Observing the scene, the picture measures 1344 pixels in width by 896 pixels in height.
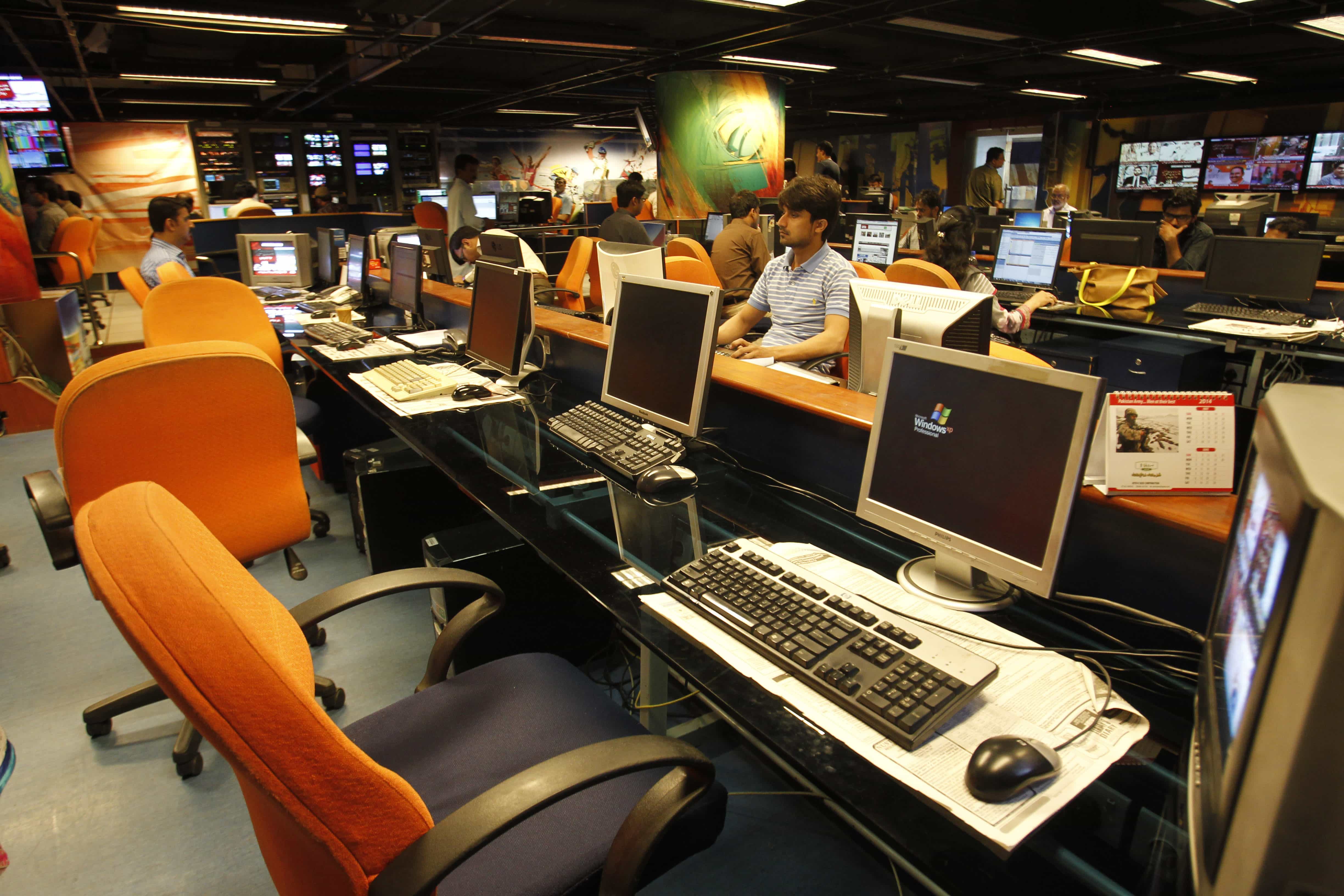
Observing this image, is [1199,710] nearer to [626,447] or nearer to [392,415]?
[626,447]

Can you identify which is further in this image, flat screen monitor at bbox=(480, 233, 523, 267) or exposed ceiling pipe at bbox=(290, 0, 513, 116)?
exposed ceiling pipe at bbox=(290, 0, 513, 116)

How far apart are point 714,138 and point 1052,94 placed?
6.74m

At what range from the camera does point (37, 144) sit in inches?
347

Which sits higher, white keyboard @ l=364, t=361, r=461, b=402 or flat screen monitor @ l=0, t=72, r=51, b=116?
flat screen monitor @ l=0, t=72, r=51, b=116

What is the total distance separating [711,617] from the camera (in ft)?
4.24

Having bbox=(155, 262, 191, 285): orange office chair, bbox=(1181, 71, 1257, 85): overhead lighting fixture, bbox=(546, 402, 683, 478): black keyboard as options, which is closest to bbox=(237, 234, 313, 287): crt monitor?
bbox=(155, 262, 191, 285): orange office chair

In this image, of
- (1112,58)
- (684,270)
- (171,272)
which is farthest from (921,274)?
(1112,58)

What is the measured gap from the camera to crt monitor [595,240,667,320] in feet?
10.8

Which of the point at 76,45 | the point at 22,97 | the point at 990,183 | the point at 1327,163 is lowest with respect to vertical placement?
the point at 990,183

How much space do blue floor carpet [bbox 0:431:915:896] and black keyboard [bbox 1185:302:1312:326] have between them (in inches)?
169

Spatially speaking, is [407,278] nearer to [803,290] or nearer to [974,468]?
[803,290]

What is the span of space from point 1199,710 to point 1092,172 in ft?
50.4

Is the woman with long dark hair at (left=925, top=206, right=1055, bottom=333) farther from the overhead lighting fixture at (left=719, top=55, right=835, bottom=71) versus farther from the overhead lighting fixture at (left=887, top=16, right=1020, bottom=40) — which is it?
the overhead lighting fixture at (left=719, top=55, right=835, bottom=71)

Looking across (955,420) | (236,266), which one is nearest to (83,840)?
(955,420)
